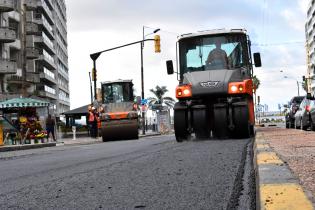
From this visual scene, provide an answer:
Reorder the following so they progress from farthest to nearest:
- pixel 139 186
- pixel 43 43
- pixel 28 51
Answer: pixel 43 43, pixel 28 51, pixel 139 186

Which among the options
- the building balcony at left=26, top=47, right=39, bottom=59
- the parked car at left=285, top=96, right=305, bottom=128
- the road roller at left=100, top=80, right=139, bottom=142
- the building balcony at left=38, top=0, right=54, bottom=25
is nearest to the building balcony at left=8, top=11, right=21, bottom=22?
the building balcony at left=26, top=47, right=39, bottom=59

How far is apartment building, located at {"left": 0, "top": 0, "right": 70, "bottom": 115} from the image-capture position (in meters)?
50.8

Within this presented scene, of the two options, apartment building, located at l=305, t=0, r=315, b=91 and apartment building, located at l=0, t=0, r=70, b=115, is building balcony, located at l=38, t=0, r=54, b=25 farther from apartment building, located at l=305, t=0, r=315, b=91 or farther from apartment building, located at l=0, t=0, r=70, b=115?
apartment building, located at l=305, t=0, r=315, b=91

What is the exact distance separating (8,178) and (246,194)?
3.96 meters

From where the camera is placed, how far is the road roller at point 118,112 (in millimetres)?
25203

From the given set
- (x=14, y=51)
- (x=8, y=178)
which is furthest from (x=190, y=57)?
(x=14, y=51)

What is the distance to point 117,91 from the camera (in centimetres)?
2662

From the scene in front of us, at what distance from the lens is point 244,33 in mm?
16250

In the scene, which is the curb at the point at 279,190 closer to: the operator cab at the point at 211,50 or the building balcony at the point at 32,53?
the operator cab at the point at 211,50

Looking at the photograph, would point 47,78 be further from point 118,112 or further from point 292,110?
point 118,112

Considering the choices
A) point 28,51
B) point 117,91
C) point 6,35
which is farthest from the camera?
point 28,51

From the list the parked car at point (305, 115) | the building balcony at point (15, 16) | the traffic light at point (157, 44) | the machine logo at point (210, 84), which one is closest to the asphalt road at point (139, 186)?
the machine logo at point (210, 84)

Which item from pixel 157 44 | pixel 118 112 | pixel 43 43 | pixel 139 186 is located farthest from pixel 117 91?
pixel 43 43

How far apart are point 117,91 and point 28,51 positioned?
41801 millimetres
